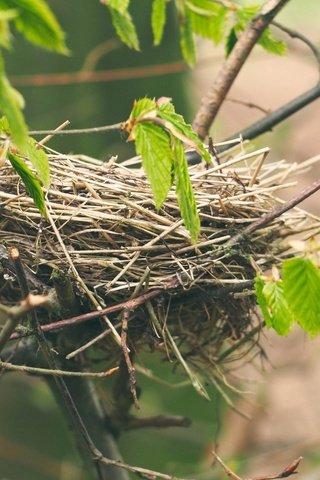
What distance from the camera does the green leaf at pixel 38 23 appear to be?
1.00 m

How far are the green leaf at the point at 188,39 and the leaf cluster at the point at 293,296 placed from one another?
2.73 ft

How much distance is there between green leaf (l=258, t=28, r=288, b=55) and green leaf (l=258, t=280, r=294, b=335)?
949 mm

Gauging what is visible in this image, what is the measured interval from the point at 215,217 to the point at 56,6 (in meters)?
2.32

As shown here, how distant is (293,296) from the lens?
4.26ft

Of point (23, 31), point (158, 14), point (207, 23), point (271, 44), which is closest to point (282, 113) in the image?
point (271, 44)

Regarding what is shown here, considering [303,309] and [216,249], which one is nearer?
[303,309]

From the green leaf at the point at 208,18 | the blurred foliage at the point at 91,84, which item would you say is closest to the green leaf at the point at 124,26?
the green leaf at the point at 208,18

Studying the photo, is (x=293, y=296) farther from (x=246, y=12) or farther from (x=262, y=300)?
(x=246, y=12)

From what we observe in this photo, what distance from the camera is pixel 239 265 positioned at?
169 centimetres

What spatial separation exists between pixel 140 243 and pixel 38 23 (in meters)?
0.69

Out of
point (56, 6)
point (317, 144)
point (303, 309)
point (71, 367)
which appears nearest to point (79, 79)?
point (56, 6)

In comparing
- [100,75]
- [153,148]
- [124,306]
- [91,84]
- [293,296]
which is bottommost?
[293,296]

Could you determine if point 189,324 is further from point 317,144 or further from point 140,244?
point 317,144

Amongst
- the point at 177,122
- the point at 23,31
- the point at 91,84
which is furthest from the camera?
the point at 91,84
